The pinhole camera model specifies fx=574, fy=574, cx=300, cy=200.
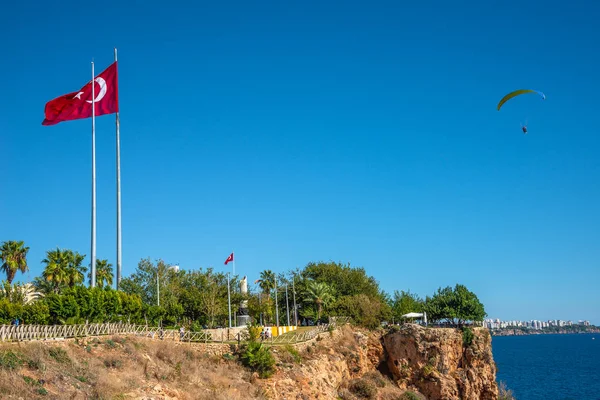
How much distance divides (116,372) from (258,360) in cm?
1341

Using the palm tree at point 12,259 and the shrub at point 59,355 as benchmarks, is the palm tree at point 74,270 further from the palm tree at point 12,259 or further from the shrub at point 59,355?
the shrub at point 59,355

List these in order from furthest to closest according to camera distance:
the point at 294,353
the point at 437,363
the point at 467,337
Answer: the point at 467,337, the point at 437,363, the point at 294,353

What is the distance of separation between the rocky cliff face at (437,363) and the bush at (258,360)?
22.2 m

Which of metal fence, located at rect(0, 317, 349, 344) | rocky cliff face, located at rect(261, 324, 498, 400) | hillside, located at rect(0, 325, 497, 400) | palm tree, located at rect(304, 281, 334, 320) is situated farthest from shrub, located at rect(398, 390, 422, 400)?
palm tree, located at rect(304, 281, 334, 320)

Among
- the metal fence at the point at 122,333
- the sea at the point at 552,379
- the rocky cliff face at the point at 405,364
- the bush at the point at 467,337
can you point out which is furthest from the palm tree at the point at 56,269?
the sea at the point at 552,379

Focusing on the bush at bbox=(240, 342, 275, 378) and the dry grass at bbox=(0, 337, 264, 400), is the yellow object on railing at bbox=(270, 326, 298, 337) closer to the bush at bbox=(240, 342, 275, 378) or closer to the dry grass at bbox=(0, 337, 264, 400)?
the bush at bbox=(240, 342, 275, 378)

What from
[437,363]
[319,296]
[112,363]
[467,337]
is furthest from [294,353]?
[467,337]

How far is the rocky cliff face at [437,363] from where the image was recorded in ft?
208

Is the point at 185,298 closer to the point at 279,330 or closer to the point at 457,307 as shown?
the point at 279,330

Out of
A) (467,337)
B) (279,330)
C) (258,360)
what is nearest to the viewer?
(258,360)

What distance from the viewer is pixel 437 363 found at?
63.9 meters

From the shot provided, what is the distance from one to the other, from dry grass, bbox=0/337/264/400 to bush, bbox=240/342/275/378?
36.0 inches

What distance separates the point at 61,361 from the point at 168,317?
2719cm

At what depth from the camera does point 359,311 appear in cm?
7362
